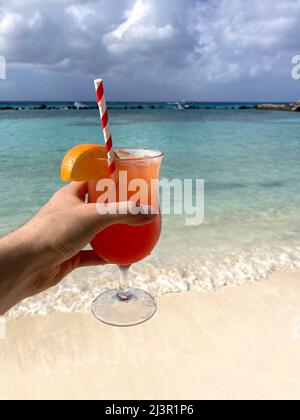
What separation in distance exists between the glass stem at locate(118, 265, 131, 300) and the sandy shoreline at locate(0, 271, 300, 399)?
570mm

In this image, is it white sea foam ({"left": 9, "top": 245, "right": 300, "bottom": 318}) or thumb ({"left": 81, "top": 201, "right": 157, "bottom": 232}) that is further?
white sea foam ({"left": 9, "top": 245, "right": 300, "bottom": 318})

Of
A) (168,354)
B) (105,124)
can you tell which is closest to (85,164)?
(105,124)

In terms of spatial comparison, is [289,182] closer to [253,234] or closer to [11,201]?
[253,234]

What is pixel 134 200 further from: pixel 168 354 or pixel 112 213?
pixel 168 354

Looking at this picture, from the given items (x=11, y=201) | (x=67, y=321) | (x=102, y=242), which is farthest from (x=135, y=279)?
(x=11, y=201)

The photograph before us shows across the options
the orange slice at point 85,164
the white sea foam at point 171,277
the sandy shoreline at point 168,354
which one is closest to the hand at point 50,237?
the orange slice at point 85,164

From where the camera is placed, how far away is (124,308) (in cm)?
213

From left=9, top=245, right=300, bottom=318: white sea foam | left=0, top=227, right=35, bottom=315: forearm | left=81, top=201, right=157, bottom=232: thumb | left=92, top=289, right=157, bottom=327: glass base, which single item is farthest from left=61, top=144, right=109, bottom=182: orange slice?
left=9, top=245, right=300, bottom=318: white sea foam

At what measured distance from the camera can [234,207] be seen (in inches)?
Answer: 239

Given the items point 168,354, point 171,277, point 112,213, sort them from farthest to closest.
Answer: point 171,277
point 168,354
point 112,213

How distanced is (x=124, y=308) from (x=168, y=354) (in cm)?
66

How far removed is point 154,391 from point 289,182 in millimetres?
6288

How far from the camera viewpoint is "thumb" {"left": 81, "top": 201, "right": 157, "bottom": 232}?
1.48 metres

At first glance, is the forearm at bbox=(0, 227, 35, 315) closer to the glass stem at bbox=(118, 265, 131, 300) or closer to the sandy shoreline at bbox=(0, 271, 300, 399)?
the glass stem at bbox=(118, 265, 131, 300)
